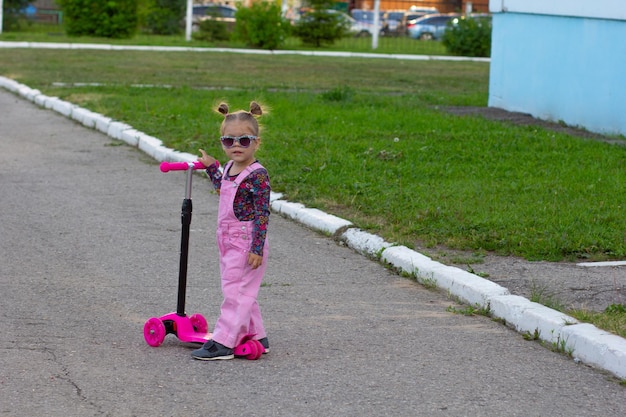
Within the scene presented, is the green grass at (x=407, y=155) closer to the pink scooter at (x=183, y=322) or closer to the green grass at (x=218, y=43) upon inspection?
the pink scooter at (x=183, y=322)

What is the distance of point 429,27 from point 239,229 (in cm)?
4217

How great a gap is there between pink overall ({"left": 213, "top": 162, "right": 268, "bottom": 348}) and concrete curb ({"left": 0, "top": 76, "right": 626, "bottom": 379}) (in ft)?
4.90

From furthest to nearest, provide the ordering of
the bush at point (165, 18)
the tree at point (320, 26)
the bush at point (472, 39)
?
the bush at point (165, 18) → the tree at point (320, 26) → the bush at point (472, 39)

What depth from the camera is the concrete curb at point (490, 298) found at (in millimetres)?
5215

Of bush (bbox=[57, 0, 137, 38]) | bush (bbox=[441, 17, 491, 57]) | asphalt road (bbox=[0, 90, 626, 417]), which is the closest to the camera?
asphalt road (bbox=[0, 90, 626, 417])

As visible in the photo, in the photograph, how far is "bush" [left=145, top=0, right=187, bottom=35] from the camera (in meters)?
41.2

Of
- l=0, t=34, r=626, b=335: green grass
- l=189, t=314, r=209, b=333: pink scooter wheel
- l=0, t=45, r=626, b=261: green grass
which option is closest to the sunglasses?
l=189, t=314, r=209, b=333: pink scooter wheel

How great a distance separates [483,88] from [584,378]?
53.5ft

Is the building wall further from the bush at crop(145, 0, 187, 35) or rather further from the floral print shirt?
the bush at crop(145, 0, 187, 35)

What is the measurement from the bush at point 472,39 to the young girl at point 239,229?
30211 millimetres

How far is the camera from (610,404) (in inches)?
184

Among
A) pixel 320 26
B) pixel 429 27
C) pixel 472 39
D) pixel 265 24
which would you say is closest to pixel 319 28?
pixel 320 26

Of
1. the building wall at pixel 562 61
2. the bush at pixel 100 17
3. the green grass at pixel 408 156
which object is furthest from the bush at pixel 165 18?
the building wall at pixel 562 61

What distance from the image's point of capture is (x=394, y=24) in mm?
48094
